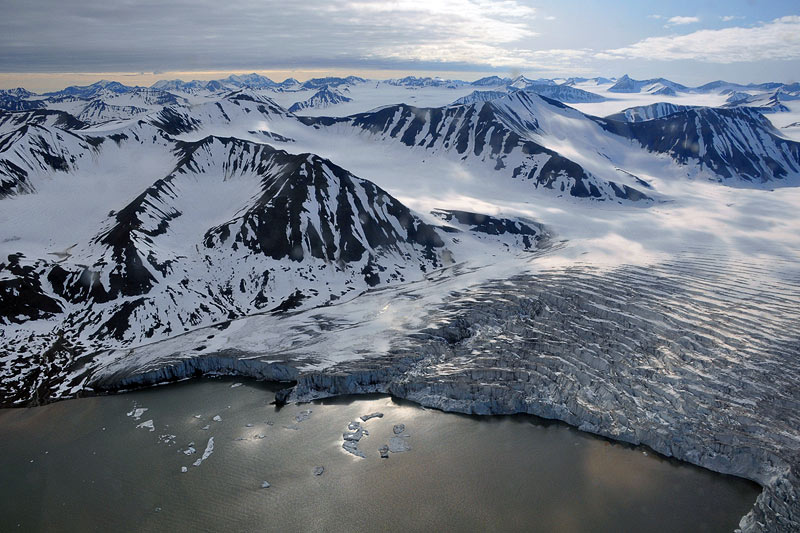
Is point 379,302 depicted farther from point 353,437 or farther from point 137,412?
point 137,412

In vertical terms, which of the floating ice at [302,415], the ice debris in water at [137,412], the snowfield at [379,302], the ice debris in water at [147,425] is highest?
the snowfield at [379,302]

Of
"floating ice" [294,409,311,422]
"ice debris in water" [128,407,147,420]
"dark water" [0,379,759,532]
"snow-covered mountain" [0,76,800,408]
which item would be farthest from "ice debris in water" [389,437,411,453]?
"snow-covered mountain" [0,76,800,408]

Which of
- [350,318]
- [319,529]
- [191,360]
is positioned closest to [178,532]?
[319,529]

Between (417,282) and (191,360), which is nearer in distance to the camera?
(191,360)

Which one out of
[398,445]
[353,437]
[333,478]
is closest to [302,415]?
[353,437]

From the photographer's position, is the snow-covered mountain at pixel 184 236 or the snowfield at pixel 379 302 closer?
the snowfield at pixel 379 302

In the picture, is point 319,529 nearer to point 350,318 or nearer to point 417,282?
point 350,318

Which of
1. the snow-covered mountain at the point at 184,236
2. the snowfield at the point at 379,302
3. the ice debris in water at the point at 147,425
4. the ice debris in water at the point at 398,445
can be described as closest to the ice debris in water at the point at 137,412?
the ice debris in water at the point at 147,425

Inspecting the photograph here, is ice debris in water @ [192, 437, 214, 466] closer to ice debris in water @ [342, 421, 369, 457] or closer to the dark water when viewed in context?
the dark water

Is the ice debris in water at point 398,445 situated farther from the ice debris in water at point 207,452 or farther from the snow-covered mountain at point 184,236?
the snow-covered mountain at point 184,236
